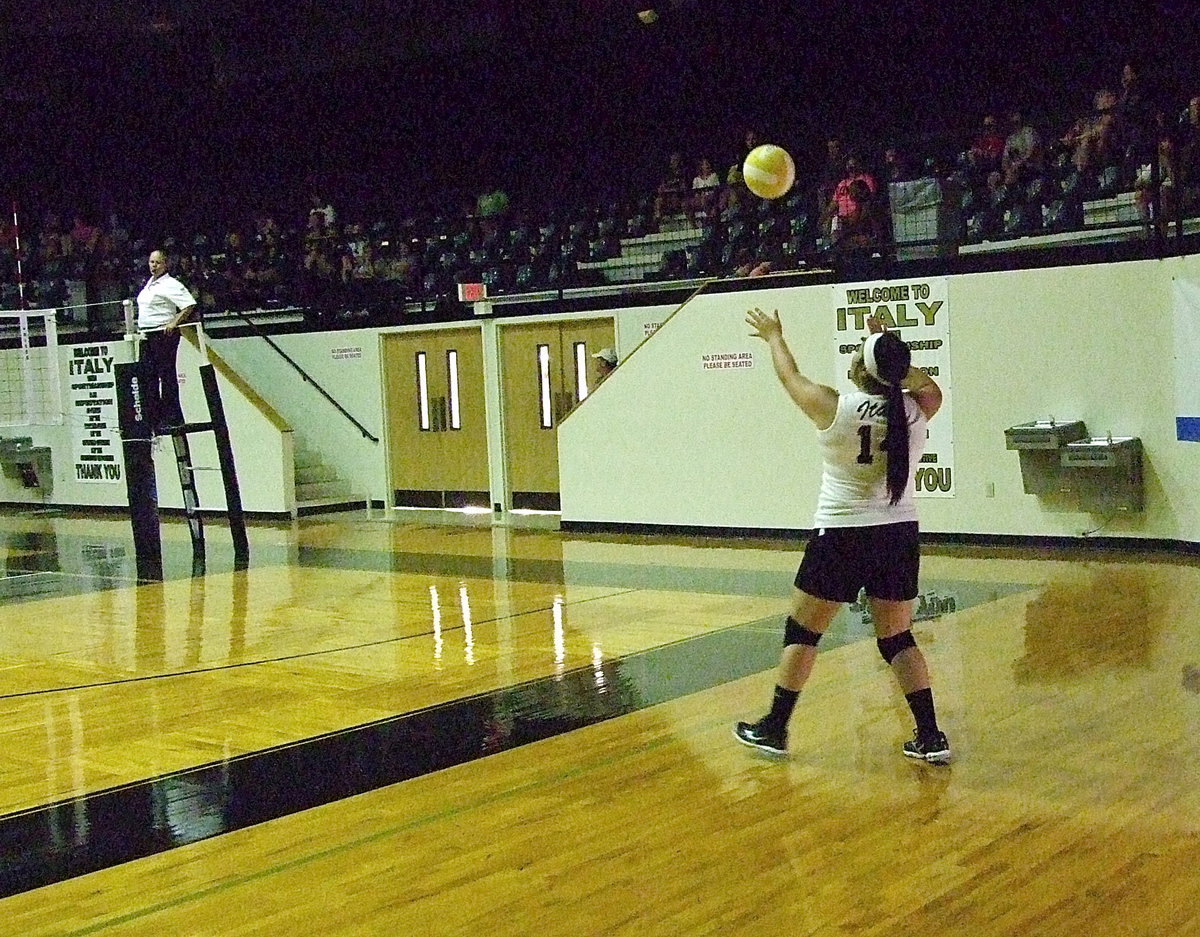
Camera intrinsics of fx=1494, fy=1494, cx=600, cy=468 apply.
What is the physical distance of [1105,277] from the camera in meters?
12.5

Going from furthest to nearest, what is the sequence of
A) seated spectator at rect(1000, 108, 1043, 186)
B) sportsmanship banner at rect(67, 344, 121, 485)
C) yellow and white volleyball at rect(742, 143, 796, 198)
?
sportsmanship banner at rect(67, 344, 121, 485) → seated spectator at rect(1000, 108, 1043, 186) → yellow and white volleyball at rect(742, 143, 796, 198)

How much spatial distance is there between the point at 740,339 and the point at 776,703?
27.6 ft

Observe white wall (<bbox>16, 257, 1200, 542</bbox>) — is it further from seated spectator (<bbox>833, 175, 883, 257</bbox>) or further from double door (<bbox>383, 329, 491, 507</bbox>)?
double door (<bbox>383, 329, 491, 507</bbox>)

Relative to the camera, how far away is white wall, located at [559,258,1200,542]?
12.4m

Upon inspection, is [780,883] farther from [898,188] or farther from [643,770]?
[898,188]

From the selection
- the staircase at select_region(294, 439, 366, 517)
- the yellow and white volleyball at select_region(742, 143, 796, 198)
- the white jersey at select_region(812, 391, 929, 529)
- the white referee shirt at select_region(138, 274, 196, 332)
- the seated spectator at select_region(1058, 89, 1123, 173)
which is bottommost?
the staircase at select_region(294, 439, 366, 517)

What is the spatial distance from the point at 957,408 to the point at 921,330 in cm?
79

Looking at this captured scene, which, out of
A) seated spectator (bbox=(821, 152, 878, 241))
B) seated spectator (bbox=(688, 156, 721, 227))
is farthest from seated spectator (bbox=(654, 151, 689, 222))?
seated spectator (bbox=(821, 152, 878, 241))

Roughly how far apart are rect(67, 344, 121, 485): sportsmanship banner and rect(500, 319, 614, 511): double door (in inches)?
244

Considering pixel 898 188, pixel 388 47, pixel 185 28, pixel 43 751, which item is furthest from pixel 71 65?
pixel 43 751

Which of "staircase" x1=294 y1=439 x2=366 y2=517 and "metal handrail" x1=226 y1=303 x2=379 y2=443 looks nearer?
"staircase" x1=294 y1=439 x2=366 y2=517

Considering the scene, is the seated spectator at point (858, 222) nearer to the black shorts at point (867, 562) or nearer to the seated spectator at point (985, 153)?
the seated spectator at point (985, 153)

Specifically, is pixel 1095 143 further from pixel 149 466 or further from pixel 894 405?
pixel 149 466

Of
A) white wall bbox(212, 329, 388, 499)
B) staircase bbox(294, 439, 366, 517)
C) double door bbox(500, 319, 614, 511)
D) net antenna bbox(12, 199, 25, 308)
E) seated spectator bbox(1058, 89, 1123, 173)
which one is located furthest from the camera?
net antenna bbox(12, 199, 25, 308)
